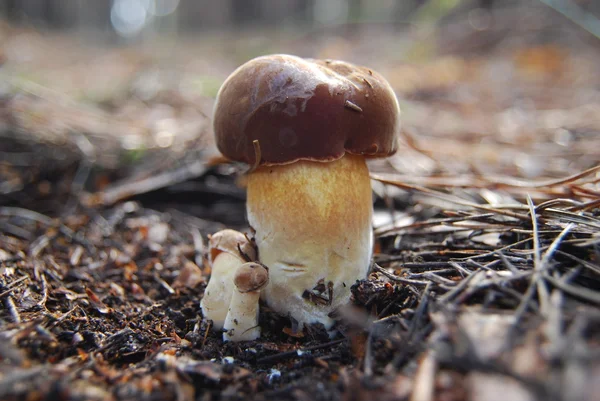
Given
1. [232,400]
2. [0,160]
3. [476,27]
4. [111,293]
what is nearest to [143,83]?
[0,160]

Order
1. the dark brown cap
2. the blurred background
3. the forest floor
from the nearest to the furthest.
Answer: the forest floor
the dark brown cap
the blurred background

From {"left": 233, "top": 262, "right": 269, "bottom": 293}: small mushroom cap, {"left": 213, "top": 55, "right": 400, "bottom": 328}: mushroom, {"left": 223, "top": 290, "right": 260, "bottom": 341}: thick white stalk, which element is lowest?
{"left": 223, "top": 290, "right": 260, "bottom": 341}: thick white stalk

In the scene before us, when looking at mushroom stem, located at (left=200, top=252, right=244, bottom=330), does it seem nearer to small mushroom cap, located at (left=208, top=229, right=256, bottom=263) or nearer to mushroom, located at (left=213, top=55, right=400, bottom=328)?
small mushroom cap, located at (left=208, top=229, right=256, bottom=263)

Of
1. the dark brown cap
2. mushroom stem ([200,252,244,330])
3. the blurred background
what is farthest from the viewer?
the blurred background

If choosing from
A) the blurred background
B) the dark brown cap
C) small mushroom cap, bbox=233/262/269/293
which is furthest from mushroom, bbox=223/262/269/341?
the blurred background

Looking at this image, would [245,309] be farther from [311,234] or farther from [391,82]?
[391,82]

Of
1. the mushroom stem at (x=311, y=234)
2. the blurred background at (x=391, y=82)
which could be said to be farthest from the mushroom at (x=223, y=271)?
the blurred background at (x=391, y=82)

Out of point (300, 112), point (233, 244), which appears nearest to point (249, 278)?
point (233, 244)

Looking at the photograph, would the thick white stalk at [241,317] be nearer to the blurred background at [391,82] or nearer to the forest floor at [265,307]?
the forest floor at [265,307]
